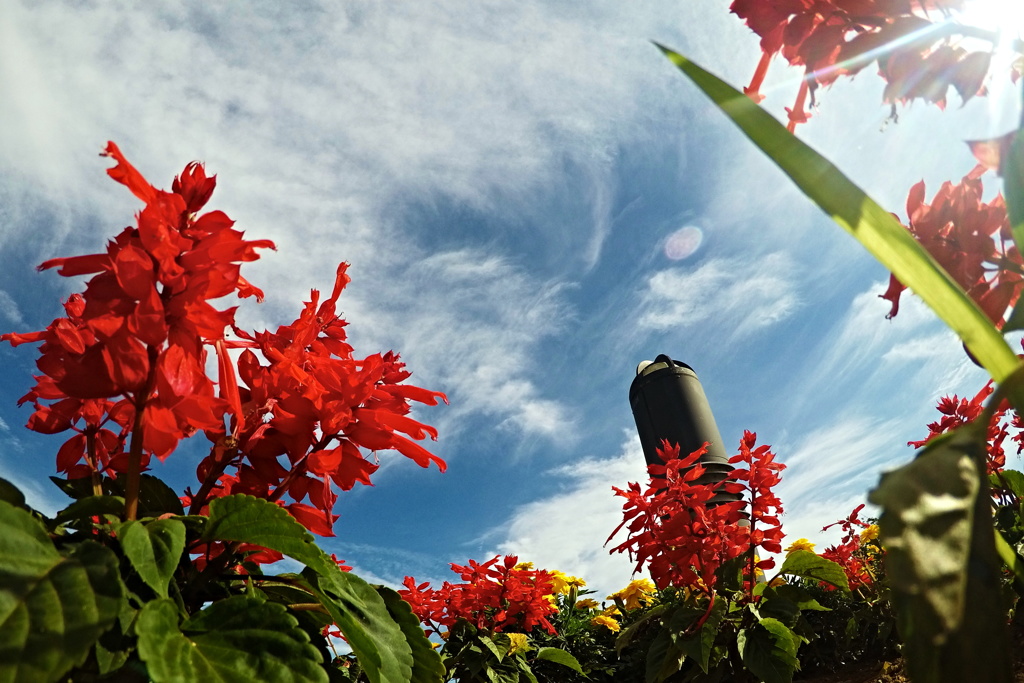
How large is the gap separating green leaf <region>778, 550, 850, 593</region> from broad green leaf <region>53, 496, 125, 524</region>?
2.14m

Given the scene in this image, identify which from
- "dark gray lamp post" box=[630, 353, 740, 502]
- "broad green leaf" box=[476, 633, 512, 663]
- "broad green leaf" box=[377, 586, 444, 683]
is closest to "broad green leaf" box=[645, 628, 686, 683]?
"broad green leaf" box=[476, 633, 512, 663]

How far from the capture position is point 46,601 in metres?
0.51

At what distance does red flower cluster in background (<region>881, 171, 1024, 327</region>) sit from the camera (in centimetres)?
82

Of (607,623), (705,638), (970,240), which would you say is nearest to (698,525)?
(705,638)

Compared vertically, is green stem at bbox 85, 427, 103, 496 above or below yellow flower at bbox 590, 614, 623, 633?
below

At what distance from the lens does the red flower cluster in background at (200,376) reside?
2.20 ft

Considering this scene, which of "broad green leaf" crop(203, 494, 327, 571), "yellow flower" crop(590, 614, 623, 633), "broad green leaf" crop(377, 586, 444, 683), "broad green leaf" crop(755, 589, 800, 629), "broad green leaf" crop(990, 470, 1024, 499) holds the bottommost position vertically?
"broad green leaf" crop(377, 586, 444, 683)

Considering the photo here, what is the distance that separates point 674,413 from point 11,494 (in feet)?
15.4

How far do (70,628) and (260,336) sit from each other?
43cm

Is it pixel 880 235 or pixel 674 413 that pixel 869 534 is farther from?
pixel 880 235

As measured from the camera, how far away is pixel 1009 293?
2.64 feet

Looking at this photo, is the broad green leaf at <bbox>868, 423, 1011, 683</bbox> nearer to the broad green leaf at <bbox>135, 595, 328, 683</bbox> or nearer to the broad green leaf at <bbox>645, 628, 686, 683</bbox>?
the broad green leaf at <bbox>135, 595, 328, 683</bbox>

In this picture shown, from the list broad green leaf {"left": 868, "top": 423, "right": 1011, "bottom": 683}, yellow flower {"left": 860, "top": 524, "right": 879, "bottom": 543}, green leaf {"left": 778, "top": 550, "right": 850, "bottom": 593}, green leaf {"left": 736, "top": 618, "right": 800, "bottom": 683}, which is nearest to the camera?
broad green leaf {"left": 868, "top": 423, "right": 1011, "bottom": 683}

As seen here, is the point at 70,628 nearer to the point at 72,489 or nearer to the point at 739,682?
the point at 72,489
